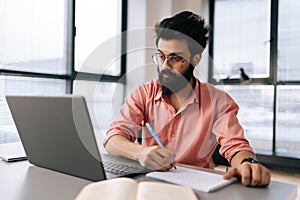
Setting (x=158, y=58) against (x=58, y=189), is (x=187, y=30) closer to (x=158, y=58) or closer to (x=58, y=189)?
(x=158, y=58)

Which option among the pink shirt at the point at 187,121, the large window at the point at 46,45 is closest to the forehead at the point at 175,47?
the pink shirt at the point at 187,121

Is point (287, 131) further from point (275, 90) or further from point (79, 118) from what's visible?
point (79, 118)

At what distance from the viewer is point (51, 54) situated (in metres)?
2.85

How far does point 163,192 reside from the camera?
637 millimetres

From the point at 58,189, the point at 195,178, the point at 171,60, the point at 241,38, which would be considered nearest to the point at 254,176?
the point at 195,178

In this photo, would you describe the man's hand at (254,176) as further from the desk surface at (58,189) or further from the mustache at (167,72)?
the mustache at (167,72)

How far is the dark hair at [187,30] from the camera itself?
124 centimetres

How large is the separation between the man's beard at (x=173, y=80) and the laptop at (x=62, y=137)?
0.44 metres

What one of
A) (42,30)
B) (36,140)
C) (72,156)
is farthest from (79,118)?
(42,30)

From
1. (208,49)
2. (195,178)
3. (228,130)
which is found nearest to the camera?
(195,178)

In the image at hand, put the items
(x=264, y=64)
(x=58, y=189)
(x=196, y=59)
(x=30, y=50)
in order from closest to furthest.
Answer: (x=58, y=189) < (x=196, y=59) < (x=30, y=50) < (x=264, y=64)

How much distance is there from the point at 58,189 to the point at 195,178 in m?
0.37

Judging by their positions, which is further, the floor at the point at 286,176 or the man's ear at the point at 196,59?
the floor at the point at 286,176

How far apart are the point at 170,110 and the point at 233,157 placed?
365mm
